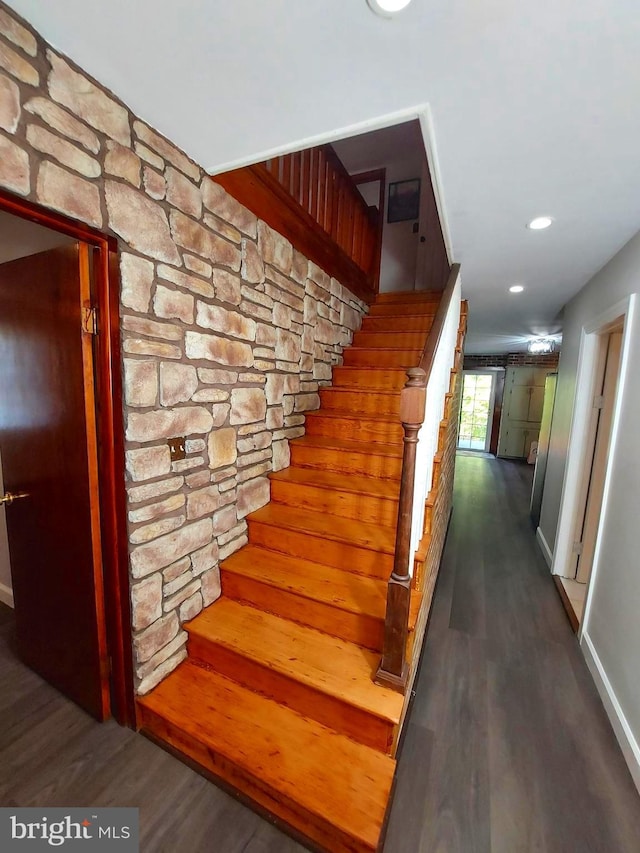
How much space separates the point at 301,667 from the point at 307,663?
34 millimetres

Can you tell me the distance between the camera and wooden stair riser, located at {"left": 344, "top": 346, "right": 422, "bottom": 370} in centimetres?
293

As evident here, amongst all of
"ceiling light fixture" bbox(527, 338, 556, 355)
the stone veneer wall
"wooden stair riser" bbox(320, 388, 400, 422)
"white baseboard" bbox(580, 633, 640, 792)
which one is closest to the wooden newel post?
the stone veneer wall

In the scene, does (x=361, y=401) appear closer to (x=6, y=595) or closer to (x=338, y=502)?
(x=338, y=502)

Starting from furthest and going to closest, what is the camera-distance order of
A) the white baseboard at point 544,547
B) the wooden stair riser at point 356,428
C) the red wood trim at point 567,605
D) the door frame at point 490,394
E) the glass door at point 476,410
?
1. the glass door at point 476,410
2. the door frame at point 490,394
3. the white baseboard at point 544,547
4. the wooden stair riser at point 356,428
5. the red wood trim at point 567,605

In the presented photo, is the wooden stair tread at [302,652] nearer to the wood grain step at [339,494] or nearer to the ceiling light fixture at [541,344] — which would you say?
the wood grain step at [339,494]

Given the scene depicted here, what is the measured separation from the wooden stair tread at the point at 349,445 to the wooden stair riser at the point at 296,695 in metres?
1.26

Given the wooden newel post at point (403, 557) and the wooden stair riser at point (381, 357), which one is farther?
the wooden stair riser at point (381, 357)

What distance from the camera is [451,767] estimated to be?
145 centimetres

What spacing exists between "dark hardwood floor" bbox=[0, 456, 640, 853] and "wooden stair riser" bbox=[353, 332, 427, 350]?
228 cm

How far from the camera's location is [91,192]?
1.13m

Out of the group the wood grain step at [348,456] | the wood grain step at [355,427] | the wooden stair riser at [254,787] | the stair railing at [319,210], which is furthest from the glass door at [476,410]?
the wooden stair riser at [254,787]

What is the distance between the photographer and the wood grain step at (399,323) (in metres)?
3.19

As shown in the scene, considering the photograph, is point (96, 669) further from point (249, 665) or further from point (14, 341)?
point (14, 341)

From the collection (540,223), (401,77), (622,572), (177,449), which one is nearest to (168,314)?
(177,449)
